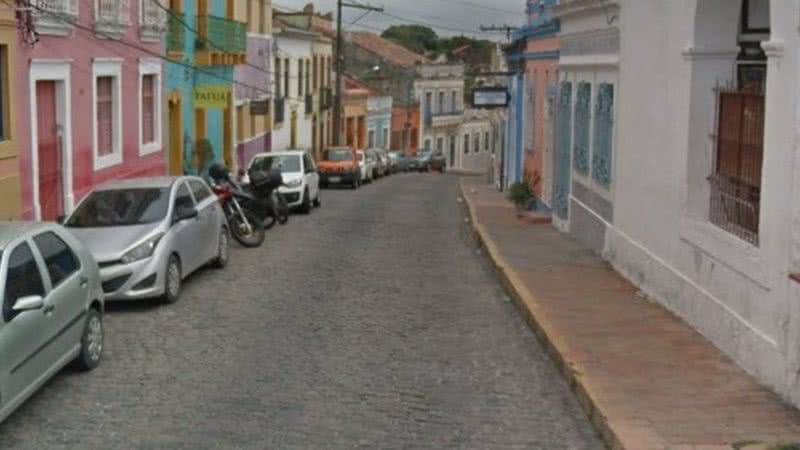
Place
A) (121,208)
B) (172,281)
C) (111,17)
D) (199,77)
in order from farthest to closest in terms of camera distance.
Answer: (199,77) → (111,17) → (121,208) → (172,281)

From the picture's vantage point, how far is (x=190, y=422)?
825cm

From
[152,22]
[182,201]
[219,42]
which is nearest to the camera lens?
[182,201]

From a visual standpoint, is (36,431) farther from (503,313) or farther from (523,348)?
(503,313)

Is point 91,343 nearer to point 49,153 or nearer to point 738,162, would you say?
point 738,162

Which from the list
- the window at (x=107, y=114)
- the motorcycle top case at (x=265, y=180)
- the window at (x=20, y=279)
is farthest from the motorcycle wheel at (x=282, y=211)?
the window at (x=20, y=279)

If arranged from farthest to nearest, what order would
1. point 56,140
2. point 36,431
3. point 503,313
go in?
1. point 56,140
2. point 503,313
3. point 36,431

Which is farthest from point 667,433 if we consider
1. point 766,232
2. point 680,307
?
point 680,307

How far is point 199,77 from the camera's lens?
29.9m

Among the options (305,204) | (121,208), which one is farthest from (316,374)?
(305,204)

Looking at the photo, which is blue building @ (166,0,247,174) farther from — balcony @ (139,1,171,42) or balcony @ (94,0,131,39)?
balcony @ (94,0,131,39)

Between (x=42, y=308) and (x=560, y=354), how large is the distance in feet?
14.2

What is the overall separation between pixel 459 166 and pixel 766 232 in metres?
75.9

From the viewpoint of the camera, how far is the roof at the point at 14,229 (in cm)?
849

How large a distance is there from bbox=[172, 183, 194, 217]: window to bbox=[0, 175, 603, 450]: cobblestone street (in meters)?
1.01
